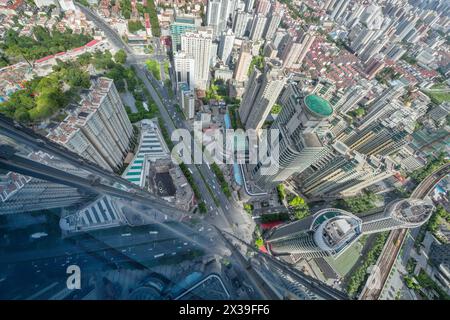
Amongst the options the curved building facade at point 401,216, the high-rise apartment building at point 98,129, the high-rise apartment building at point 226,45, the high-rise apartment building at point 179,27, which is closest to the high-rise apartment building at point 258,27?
the high-rise apartment building at point 226,45

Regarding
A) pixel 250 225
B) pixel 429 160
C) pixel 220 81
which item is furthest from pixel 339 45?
pixel 250 225

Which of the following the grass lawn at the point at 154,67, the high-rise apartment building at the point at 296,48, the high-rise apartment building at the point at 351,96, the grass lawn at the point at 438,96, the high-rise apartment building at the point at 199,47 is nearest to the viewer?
the high-rise apartment building at the point at 199,47

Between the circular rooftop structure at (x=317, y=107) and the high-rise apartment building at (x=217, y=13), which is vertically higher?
the circular rooftop structure at (x=317, y=107)

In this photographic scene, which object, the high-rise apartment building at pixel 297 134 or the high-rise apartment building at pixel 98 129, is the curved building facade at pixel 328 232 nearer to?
the high-rise apartment building at pixel 297 134

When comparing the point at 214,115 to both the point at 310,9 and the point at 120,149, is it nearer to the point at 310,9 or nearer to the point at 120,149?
the point at 120,149

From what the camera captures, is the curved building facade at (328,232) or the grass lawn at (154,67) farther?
the grass lawn at (154,67)

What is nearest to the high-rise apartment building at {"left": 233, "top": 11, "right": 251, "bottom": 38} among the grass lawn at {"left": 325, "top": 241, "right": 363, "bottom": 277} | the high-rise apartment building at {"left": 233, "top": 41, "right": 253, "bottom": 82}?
the high-rise apartment building at {"left": 233, "top": 41, "right": 253, "bottom": 82}

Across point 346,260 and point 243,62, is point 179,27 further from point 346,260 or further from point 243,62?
point 346,260
